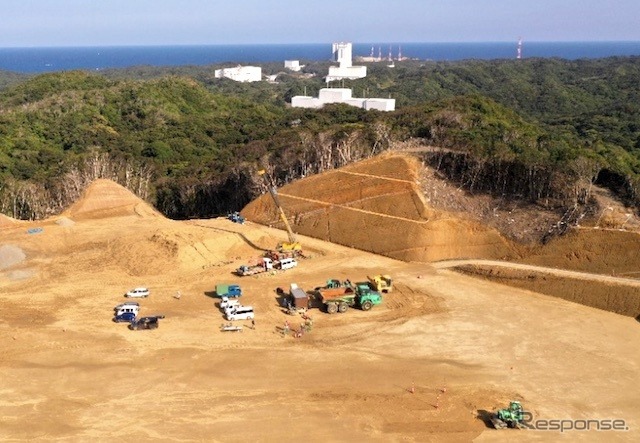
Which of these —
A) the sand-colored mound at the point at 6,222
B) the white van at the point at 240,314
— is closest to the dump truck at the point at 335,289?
the white van at the point at 240,314

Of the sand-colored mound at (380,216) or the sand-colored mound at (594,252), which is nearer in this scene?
the sand-colored mound at (594,252)

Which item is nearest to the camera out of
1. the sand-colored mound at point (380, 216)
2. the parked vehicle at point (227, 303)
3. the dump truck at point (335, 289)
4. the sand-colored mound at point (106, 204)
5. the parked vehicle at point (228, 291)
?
the parked vehicle at point (227, 303)

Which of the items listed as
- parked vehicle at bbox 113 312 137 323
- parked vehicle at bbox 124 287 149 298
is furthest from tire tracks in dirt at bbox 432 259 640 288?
parked vehicle at bbox 113 312 137 323

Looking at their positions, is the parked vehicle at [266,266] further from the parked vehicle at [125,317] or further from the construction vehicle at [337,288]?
the parked vehicle at [125,317]

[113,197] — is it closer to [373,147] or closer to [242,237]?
[242,237]

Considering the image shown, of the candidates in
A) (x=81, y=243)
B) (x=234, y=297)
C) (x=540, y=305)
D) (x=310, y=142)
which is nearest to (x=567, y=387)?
(x=540, y=305)

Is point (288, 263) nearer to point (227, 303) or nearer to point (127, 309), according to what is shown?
point (227, 303)

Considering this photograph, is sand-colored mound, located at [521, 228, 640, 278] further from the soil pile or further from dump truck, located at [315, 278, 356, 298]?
the soil pile
